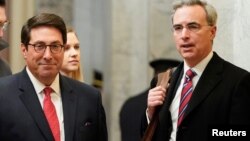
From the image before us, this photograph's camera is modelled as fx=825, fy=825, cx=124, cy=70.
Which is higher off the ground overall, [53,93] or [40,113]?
[53,93]

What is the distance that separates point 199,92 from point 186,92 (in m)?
0.12

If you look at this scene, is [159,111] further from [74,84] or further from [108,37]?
[108,37]

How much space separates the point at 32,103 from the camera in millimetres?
5195

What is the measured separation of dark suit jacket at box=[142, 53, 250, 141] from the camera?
5.14 metres

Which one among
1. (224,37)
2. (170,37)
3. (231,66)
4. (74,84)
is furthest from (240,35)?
(170,37)

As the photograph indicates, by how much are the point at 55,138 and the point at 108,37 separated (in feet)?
17.4

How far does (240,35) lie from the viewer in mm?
6160

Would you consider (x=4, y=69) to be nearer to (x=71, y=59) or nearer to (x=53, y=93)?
(x=71, y=59)

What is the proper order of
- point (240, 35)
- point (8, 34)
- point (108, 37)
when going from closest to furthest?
1. point (240, 35)
2. point (8, 34)
3. point (108, 37)

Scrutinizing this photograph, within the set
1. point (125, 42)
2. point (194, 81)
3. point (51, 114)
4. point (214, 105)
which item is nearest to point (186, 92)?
point (194, 81)

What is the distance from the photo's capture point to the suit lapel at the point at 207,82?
525cm

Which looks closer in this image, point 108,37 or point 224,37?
point 224,37

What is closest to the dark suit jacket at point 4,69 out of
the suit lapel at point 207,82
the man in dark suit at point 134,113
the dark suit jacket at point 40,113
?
the dark suit jacket at point 40,113

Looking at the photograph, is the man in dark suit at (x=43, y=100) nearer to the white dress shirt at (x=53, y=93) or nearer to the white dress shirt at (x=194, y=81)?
the white dress shirt at (x=53, y=93)
